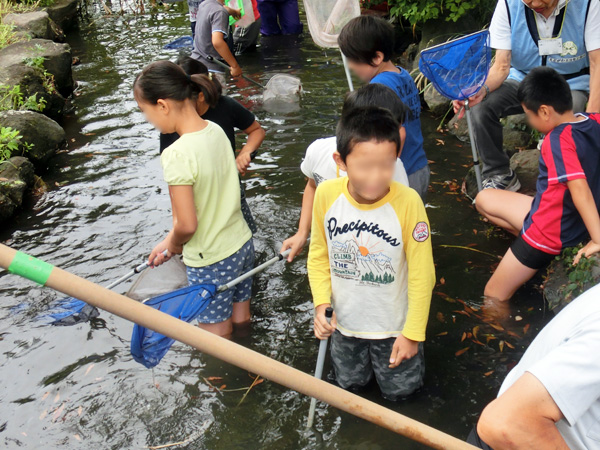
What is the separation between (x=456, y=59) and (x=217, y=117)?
1.92 m

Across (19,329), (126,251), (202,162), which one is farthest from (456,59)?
(19,329)

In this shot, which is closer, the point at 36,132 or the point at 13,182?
the point at 13,182

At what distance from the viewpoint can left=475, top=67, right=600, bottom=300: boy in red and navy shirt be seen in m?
3.28

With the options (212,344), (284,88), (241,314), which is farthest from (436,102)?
(212,344)

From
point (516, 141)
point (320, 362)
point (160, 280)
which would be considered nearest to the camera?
point (320, 362)

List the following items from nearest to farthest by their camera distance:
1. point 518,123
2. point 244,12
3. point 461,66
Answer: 1. point 461,66
2. point 518,123
3. point 244,12

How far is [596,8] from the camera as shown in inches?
161

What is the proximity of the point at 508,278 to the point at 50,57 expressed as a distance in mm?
7068

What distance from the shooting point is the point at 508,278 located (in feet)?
12.1

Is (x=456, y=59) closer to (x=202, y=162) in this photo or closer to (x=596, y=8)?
(x=596, y=8)

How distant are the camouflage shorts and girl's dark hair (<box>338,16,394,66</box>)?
5.36 ft

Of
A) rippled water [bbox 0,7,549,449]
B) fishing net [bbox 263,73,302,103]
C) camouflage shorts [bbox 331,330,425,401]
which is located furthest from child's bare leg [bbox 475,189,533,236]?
fishing net [bbox 263,73,302,103]

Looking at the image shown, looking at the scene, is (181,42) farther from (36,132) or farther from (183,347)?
(183,347)

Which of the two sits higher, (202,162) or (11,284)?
(202,162)
